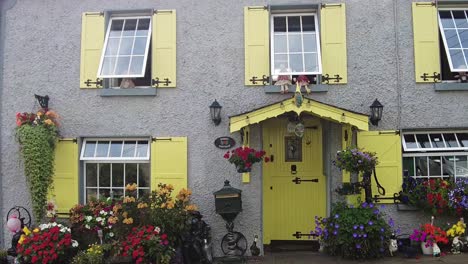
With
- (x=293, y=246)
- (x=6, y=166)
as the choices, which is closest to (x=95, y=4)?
(x=6, y=166)

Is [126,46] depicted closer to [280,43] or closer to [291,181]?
[280,43]

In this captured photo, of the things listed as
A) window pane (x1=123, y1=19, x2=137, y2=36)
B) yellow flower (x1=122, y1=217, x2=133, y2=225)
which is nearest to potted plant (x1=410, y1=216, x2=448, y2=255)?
yellow flower (x1=122, y1=217, x2=133, y2=225)

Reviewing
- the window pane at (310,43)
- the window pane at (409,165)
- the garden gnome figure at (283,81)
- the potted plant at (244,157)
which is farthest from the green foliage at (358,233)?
the window pane at (310,43)

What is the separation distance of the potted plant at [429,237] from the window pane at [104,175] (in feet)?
18.1

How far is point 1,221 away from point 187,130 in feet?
12.8

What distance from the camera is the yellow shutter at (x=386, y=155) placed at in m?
7.86

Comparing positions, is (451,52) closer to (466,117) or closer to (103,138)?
(466,117)

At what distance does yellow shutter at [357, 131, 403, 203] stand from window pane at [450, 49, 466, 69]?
1.65m

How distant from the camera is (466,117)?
7.90 meters

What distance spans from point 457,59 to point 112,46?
20.9 feet

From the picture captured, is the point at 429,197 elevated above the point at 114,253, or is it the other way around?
the point at 429,197

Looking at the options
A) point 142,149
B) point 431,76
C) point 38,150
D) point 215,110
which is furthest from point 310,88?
point 38,150

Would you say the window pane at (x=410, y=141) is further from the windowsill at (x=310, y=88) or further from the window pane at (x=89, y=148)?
the window pane at (x=89, y=148)

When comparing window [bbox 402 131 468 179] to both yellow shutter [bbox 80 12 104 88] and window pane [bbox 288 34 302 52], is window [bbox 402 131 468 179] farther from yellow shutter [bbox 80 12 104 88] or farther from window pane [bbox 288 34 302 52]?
yellow shutter [bbox 80 12 104 88]
